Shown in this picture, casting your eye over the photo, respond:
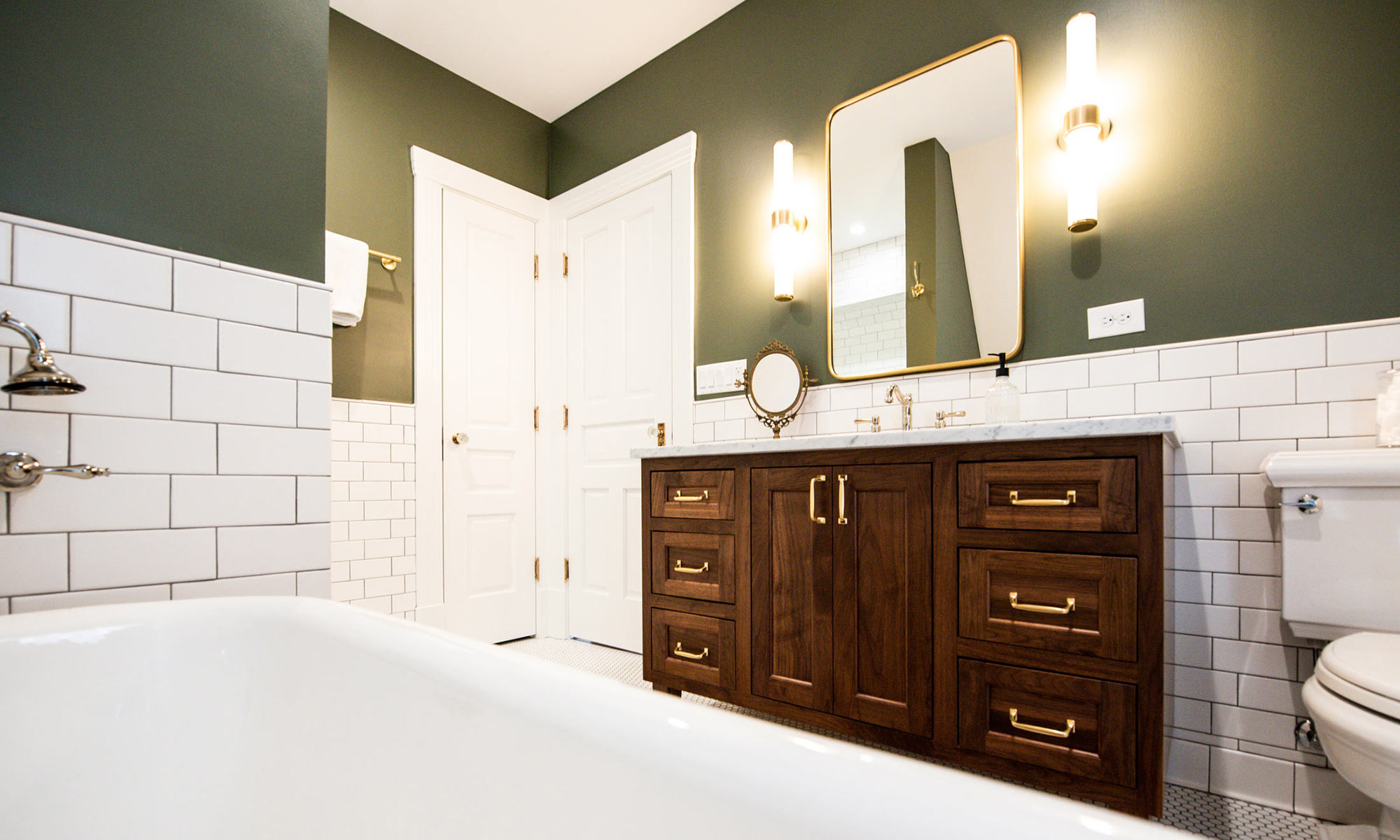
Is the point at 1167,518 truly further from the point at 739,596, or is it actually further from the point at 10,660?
the point at 10,660

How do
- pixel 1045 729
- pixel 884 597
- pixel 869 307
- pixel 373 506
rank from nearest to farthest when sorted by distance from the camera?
pixel 1045 729 < pixel 884 597 < pixel 869 307 < pixel 373 506

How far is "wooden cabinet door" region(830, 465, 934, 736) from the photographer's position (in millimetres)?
1541

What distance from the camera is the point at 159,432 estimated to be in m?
→ 1.28

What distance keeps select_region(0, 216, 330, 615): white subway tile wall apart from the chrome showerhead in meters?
0.12

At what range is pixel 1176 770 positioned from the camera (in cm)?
166

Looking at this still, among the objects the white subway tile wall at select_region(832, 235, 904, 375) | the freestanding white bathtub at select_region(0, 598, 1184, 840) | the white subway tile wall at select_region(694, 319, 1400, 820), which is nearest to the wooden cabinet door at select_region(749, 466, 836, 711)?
the white subway tile wall at select_region(832, 235, 904, 375)

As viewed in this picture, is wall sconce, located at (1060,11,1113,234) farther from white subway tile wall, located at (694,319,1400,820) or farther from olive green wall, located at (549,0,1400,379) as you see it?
white subway tile wall, located at (694,319,1400,820)

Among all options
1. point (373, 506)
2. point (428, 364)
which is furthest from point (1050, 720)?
point (428, 364)

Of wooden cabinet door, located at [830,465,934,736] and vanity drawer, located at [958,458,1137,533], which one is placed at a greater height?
vanity drawer, located at [958,458,1137,533]

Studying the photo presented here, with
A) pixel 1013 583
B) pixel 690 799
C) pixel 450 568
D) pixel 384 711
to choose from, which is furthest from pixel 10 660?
pixel 450 568

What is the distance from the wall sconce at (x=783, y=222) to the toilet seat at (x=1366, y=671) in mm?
1742

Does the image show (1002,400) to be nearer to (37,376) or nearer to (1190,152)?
(1190,152)

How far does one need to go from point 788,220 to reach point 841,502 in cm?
121

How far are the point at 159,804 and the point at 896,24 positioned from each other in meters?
2.71
